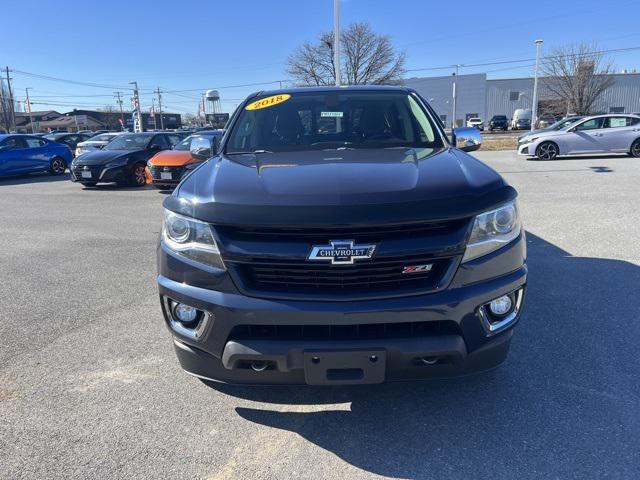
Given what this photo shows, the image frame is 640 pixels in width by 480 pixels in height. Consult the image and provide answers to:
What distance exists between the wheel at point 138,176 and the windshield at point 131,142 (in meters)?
0.66

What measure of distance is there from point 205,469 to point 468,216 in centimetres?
175

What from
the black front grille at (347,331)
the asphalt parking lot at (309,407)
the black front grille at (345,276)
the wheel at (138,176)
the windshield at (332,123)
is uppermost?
the windshield at (332,123)

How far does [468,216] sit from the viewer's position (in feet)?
7.55

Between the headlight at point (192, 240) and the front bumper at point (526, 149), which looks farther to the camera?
the front bumper at point (526, 149)

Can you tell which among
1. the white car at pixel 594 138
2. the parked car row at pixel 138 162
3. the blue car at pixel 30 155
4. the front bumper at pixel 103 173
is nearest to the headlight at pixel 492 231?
the parked car row at pixel 138 162

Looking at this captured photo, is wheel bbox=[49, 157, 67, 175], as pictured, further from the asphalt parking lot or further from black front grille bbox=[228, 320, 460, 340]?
black front grille bbox=[228, 320, 460, 340]

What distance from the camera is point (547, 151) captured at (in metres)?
17.2

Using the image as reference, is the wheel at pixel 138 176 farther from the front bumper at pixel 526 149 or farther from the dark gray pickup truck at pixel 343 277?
the front bumper at pixel 526 149

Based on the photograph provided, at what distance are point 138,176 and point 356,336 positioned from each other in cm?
1322

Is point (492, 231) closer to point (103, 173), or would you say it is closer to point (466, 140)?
point (466, 140)

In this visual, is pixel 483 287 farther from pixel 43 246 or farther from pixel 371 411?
pixel 43 246

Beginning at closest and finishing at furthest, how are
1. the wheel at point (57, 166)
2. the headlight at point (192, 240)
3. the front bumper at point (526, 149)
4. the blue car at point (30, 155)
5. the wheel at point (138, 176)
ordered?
the headlight at point (192, 240), the wheel at point (138, 176), the blue car at point (30, 155), the front bumper at point (526, 149), the wheel at point (57, 166)

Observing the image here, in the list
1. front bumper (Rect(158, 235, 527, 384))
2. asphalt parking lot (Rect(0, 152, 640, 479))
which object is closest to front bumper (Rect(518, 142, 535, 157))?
asphalt parking lot (Rect(0, 152, 640, 479))

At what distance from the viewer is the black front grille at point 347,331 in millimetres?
2244
